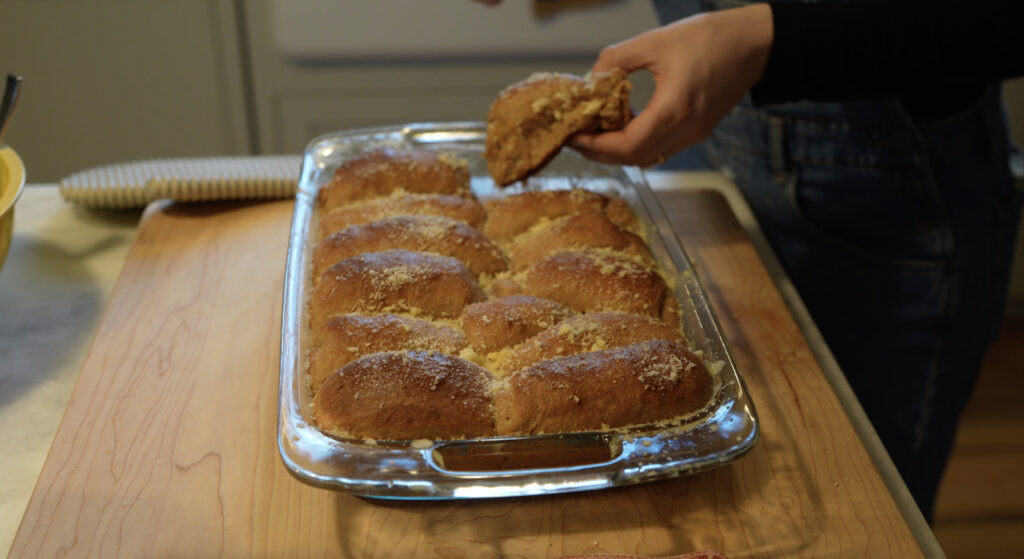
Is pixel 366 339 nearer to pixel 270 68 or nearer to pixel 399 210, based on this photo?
pixel 399 210

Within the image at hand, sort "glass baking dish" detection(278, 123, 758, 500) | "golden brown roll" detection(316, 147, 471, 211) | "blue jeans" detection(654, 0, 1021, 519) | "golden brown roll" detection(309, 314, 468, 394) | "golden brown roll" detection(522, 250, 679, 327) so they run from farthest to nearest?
"blue jeans" detection(654, 0, 1021, 519) → "golden brown roll" detection(316, 147, 471, 211) → "golden brown roll" detection(522, 250, 679, 327) → "golden brown roll" detection(309, 314, 468, 394) → "glass baking dish" detection(278, 123, 758, 500)

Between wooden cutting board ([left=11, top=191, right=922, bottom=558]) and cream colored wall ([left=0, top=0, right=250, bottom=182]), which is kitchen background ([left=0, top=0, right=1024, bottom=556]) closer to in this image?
cream colored wall ([left=0, top=0, right=250, bottom=182])

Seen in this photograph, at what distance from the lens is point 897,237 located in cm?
132

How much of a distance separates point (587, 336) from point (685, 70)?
389 mm

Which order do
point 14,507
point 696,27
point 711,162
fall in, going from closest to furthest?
point 14,507 → point 696,27 → point 711,162

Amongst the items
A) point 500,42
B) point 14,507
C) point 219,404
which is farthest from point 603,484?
point 500,42

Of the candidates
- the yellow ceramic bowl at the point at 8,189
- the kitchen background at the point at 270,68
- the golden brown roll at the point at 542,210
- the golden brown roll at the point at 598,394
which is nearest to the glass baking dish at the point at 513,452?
the golden brown roll at the point at 598,394

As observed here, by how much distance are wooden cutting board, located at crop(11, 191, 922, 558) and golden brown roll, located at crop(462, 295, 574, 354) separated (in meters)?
0.16

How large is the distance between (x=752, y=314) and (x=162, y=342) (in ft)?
2.35

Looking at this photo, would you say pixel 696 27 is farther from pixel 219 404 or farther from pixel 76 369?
pixel 76 369

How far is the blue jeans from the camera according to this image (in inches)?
50.7

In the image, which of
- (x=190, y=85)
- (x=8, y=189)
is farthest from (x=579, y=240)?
(x=190, y=85)

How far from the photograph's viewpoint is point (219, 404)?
913 mm

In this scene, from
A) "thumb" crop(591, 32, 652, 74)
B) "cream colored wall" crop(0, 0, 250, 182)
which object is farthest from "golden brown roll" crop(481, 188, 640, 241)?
"cream colored wall" crop(0, 0, 250, 182)
